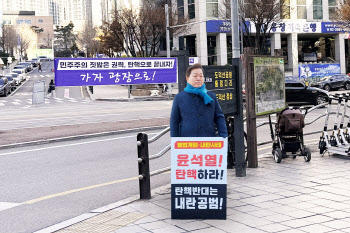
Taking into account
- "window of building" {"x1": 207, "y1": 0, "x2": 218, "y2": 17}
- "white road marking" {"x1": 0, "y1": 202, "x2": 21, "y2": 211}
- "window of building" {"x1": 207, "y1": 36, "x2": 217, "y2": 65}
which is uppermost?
"window of building" {"x1": 207, "y1": 0, "x2": 218, "y2": 17}

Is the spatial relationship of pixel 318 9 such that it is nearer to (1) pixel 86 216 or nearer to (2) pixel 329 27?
(2) pixel 329 27

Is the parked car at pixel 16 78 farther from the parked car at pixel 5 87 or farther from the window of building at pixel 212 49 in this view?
the window of building at pixel 212 49

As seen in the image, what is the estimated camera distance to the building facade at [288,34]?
57594mm

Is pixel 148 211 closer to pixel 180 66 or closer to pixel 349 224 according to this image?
pixel 180 66

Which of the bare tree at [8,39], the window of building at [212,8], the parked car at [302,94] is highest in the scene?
the bare tree at [8,39]

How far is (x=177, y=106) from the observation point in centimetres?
619

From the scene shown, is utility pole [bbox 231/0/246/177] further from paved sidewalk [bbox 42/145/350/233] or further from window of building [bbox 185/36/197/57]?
window of building [bbox 185/36/197/57]

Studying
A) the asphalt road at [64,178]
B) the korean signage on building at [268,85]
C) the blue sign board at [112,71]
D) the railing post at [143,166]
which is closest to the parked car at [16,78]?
the blue sign board at [112,71]

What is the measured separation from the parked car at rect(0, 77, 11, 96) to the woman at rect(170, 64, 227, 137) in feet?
160

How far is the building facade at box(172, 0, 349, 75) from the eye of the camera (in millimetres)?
57594

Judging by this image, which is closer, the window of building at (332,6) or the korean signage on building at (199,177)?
the korean signage on building at (199,177)

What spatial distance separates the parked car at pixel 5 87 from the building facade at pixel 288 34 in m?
19.6

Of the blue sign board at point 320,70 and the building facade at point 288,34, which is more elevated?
the building facade at point 288,34

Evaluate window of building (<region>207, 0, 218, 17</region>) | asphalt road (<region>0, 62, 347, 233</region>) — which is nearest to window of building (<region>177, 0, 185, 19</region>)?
window of building (<region>207, 0, 218, 17</region>)
